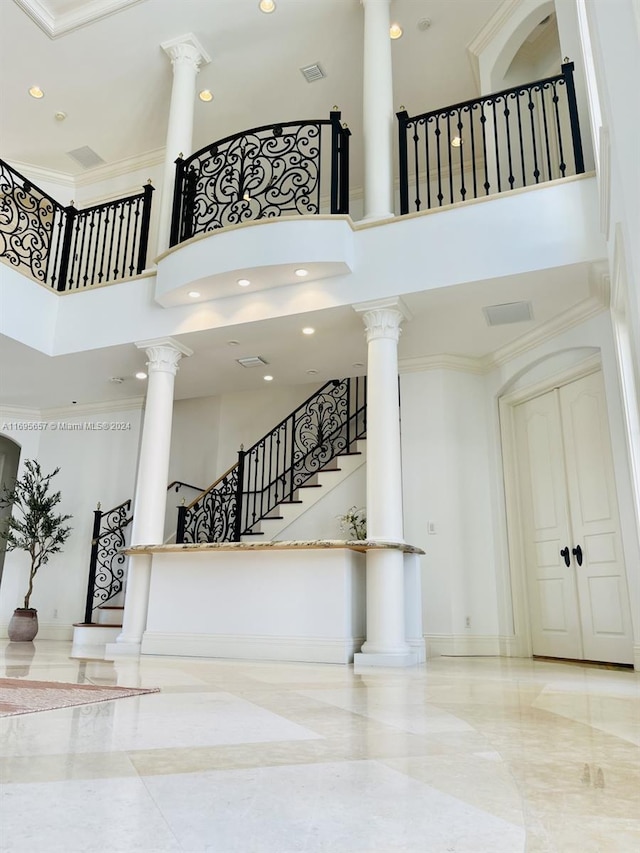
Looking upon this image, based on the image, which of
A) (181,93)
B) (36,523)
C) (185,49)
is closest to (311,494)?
(36,523)

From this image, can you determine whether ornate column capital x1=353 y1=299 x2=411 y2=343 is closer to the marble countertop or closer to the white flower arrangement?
the marble countertop

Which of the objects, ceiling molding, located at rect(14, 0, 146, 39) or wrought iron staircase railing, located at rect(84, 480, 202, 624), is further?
wrought iron staircase railing, located at rect(84, 480, 202, 624)

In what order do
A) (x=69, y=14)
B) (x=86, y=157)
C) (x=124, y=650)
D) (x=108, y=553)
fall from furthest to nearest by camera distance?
(x=86, y=157) < (x=108, y=553) < (x=69, y=14) < (x=124, y=650)

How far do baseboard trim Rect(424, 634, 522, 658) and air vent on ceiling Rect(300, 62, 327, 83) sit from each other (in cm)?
668

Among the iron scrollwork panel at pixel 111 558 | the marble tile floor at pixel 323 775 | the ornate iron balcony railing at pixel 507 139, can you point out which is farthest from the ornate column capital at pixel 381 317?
the iron scrollwork panel at pixel 111 558

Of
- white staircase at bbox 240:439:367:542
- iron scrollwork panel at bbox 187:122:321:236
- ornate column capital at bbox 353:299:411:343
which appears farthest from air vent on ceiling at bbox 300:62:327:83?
white staircase at bbox 240:439:367:542

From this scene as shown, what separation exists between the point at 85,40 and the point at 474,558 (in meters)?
7.43

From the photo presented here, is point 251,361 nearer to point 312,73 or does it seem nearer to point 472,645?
point 312,73

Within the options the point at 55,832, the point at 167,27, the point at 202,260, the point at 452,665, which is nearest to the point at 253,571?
the point at 452,665

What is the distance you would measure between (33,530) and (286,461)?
3548 mm

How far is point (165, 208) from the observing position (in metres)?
6.86

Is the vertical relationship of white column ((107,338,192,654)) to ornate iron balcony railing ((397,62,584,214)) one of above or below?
below

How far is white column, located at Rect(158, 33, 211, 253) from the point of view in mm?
7117

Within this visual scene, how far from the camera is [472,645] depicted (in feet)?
21.0
